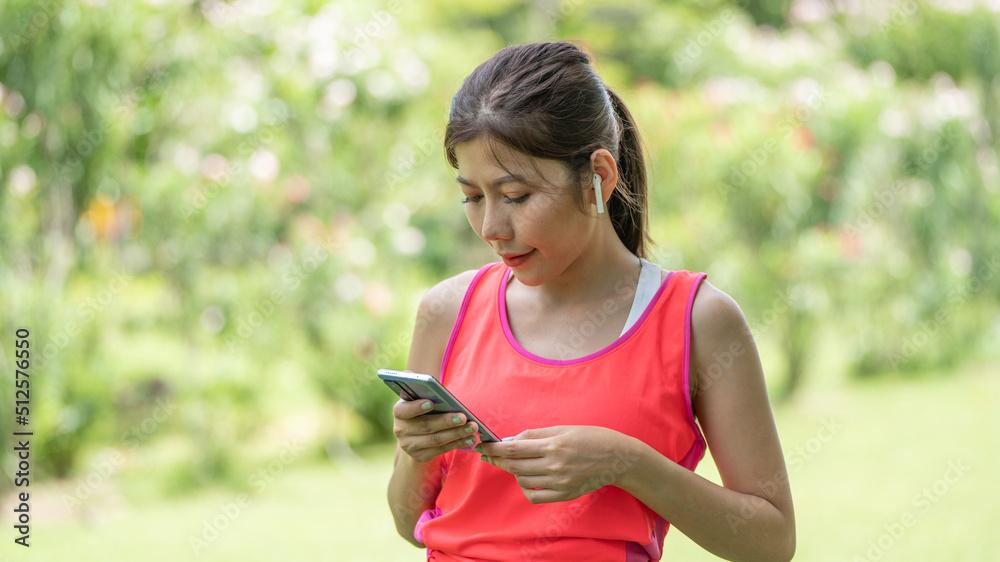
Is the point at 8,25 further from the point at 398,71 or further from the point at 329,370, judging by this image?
the point at 329,370

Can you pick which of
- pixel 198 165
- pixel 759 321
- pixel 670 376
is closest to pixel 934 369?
pixel 759 321

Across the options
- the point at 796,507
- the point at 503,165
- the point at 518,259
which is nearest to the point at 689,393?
the point at 518,259

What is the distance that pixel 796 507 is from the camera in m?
3.88

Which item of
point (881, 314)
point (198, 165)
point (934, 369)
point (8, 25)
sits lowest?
point (934, 369)

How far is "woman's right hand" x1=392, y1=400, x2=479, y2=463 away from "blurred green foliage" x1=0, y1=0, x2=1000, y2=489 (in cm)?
264

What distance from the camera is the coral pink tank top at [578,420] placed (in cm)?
131

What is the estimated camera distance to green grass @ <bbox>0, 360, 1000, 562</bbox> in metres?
3.51

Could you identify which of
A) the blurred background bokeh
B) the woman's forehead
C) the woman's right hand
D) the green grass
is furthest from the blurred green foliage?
the woman's right hand

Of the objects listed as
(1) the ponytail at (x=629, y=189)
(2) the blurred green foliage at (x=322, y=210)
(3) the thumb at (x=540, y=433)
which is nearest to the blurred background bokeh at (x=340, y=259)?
(2) the blurred green foliage at (x=322, y=210)

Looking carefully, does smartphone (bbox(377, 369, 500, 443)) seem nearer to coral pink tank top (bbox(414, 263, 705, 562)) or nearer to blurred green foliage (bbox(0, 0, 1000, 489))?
coral pink tank top (bbox(414, 263, 705, 562))

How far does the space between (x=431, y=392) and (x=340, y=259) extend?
315 centimetres

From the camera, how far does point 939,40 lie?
21.3 feet

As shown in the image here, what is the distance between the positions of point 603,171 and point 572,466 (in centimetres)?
47

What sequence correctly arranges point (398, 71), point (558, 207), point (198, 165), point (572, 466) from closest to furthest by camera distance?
point (572, 466) → point (558, 207) → point (198, 165) → point (398, 71)
